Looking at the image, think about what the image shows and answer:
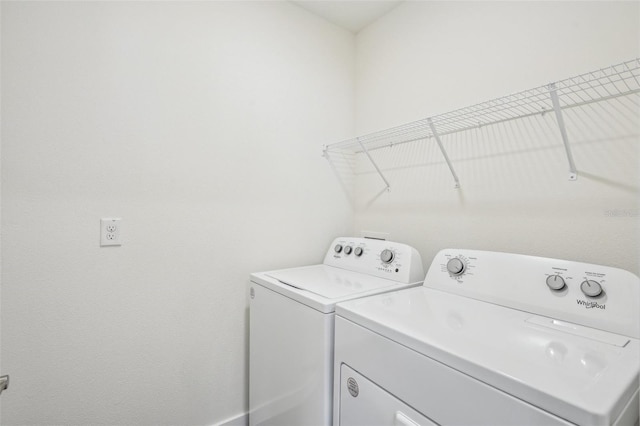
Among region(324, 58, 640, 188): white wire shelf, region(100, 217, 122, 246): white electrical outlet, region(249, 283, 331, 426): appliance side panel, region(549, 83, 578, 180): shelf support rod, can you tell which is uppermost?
region(324, 58, 640, 188): white wire shelf

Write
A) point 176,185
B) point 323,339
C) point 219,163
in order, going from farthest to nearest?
A: point 219,163 < point 176,185 < point 323,339

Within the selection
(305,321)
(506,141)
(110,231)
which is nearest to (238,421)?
(305,321)

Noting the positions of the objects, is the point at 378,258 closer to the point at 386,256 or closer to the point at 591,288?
the point at 386,256

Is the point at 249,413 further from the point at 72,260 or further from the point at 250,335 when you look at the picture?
the point at 72,260

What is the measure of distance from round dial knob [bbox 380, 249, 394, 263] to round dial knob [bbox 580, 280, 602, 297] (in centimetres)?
75

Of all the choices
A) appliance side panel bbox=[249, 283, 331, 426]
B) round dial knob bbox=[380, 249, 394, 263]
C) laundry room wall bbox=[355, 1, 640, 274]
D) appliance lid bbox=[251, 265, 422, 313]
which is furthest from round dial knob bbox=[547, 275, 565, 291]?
appliance side panel bbox=[249, 283, 331, 426]

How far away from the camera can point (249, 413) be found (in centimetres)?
166

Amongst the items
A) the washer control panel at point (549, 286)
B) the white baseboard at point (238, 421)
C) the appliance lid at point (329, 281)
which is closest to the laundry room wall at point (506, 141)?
the washer control panel at point (549, 286)

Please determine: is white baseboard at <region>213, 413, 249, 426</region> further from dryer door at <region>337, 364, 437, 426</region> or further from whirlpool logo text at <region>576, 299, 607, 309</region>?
whirlpool logo text at <region>576, 299, 607, 309</region>

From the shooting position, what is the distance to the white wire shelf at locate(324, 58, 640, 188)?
1.03m

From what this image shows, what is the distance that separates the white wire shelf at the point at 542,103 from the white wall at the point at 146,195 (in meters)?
0.71

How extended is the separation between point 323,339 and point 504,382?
598mm

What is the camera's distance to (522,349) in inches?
29.6

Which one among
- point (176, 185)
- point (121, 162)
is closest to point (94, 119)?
point (121, 162)
